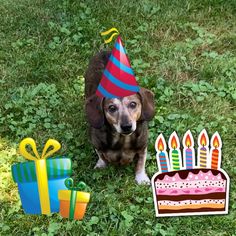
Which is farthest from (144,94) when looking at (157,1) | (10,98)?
(157,1)

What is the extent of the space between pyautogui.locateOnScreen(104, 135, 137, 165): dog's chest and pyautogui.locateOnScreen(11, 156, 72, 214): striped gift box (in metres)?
0.76

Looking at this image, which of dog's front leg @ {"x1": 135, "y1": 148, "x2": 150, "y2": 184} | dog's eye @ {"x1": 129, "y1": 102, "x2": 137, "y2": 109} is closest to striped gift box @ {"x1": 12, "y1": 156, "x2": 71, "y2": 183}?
dog's eye @ {"x1": 129, "y1": 102, "x2": 137, "y2": 109}

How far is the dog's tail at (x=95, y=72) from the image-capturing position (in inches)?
170

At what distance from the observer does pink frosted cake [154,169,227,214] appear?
3.61m

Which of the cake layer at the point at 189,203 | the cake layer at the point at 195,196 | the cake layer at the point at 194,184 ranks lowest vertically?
the cake layer at the point at 189,203

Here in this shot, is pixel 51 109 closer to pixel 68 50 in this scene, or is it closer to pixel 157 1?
pixel 68 50

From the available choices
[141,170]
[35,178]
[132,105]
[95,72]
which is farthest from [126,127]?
[95,72]

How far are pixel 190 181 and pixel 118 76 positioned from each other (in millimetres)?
939

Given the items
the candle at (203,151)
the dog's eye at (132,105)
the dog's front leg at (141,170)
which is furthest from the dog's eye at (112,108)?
the candle at (203,151)

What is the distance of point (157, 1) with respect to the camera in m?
6.32

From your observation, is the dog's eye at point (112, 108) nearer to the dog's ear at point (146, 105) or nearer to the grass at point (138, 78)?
the dog's ear at point (146, 105)

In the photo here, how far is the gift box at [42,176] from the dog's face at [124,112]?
55 cm

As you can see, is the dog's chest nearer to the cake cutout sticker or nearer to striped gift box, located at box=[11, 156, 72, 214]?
the cake cutout sticker

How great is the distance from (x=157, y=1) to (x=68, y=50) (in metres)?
1.41
